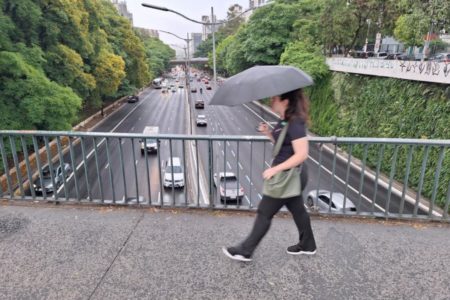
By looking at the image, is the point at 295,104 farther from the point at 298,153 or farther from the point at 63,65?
the point at 63,65

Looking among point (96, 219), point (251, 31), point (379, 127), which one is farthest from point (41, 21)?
point (251, 31)

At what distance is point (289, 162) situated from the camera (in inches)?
98.8

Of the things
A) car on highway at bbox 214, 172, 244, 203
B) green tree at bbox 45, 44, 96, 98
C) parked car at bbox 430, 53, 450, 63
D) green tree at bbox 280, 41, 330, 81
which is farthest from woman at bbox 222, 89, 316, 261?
green tree at bbox 280, 41, 330, 81

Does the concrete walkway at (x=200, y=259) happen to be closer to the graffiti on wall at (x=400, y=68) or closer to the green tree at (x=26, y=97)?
the green tree at (x=26, y=97)

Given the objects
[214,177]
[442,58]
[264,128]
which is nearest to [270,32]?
[442,58]

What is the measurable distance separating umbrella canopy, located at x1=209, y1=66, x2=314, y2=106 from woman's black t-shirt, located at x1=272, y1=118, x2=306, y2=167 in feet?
0.96

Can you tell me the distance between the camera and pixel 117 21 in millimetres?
39250

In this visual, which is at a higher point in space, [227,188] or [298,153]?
[298,153]

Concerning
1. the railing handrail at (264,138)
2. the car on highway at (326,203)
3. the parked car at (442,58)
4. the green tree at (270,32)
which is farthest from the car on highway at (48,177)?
the green tree at (270,32)

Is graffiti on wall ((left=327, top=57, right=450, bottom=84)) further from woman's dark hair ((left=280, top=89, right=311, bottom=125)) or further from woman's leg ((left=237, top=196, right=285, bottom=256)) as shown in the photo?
woman's leg ((left=237, top=196, right=285, bottom=256))

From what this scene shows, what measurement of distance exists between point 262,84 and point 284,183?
82cm

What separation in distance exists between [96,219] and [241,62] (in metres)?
39.8

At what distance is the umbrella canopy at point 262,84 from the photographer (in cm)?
239

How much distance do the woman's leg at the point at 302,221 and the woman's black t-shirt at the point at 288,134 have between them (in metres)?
0.42
